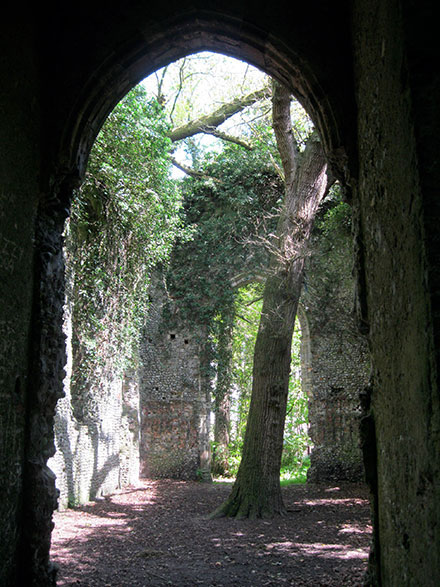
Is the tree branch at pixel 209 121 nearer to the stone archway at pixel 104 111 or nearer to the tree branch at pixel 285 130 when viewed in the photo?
the tree branch at pixel 285 130

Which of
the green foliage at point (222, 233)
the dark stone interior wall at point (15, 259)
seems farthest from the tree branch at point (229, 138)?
the dark stone interior wall at point (15, 259)

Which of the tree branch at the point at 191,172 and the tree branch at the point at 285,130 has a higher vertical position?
the tree branch at the point at 191,172

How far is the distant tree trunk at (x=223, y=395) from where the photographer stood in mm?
12898

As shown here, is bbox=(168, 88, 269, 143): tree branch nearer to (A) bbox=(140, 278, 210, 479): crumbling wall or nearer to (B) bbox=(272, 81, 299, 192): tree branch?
(A) bbox=(140, 278, 210, 479): crumbling wall

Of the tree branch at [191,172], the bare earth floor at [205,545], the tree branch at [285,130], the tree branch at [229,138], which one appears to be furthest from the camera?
the tree branch at [191,172]

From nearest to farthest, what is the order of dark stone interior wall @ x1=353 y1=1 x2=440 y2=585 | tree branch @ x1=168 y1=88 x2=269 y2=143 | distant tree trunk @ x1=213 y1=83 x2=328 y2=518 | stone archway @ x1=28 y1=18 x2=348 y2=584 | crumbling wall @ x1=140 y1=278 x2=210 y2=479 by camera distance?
1. dark stone interior wall @ x1=353 y1=1 x2=440 y2=585
2. stone archway @ x1=28 y1=18 x2=348 y2=584
3. distant tree trunk @ x1=213 y1=83 x2=328 y2=518
4. crumbling wall @ x1=140 y1=278 x2=210 y2=479
5. tree branch @ x1=168 y1=88 x2=269 y2=143

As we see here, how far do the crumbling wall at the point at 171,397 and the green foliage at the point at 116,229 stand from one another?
9.54 feet

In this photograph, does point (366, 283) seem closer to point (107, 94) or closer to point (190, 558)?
point (107, 94)

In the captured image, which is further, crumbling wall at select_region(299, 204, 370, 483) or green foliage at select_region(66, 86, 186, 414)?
crumbling wall at select_region(299, 204, 370, 483)

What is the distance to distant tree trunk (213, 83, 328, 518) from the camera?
7328mm

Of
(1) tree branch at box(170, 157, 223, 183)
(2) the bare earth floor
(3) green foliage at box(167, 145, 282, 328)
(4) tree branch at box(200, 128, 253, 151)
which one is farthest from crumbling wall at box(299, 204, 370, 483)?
(1) tree branch at box(170, 157, 223, 183)

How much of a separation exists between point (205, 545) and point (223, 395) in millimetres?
7228

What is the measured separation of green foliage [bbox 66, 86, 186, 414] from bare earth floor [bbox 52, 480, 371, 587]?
8.94 feet

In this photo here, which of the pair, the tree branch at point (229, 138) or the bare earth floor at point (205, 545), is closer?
the bare earth floor at point (205, 545)
